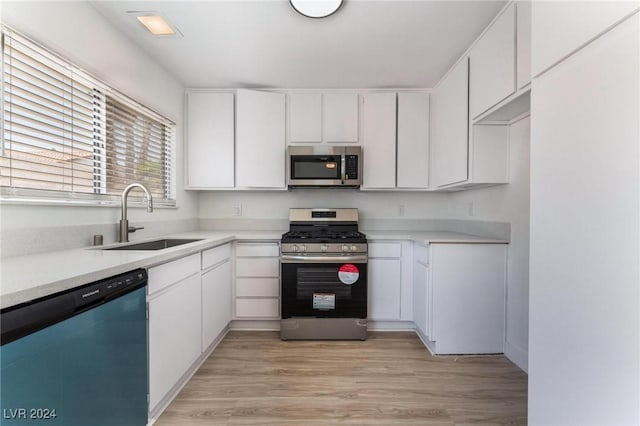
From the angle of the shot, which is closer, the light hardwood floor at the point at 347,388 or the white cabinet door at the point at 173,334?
the white cabinet door at the point at 173,334

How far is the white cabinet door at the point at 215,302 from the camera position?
210 cm

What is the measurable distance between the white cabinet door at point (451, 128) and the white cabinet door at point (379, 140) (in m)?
0.40

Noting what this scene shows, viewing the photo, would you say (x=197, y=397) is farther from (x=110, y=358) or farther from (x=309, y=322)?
(x=309, y=322)

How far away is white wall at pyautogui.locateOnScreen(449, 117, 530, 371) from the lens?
2014 mm

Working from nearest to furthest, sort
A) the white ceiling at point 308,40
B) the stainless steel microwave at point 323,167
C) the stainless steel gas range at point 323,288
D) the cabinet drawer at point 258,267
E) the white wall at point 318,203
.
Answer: the white ceiling at point 308,40
the stainless steel gas range at point 323,288
the cabinet drawer at point 258,267
the stainless steel microwave at point 323,167
the white wall at point 318,203

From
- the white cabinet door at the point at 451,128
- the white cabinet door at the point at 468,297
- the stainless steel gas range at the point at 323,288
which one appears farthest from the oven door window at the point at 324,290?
the white cabinet door at the point at 451,128

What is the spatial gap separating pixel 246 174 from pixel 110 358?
78.4 inches

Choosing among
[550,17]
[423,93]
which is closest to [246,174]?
[423,93]

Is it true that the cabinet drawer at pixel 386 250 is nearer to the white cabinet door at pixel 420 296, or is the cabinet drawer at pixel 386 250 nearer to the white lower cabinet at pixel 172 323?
the white cabinet door at pixel 420 296

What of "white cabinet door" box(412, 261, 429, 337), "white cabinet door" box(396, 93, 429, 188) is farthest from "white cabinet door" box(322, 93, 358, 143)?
"white cabinet door" box(412, 261, 429, 337)

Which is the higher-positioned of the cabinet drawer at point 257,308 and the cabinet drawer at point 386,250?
the cabinet drawer at point 386,250

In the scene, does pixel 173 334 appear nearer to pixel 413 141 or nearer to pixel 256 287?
pixel 256 287

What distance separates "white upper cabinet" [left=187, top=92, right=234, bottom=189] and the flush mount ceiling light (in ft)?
4.66

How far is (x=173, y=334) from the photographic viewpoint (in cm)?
165
